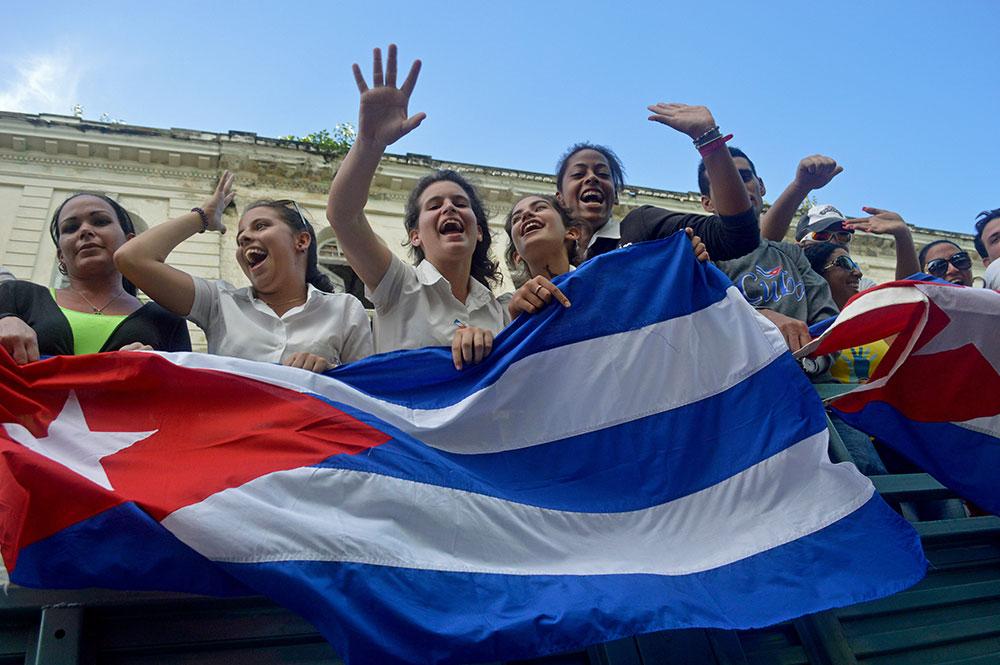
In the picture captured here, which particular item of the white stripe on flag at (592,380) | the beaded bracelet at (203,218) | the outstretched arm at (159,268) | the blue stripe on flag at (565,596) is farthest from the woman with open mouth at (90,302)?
the blue stripe on flag at (565,596)

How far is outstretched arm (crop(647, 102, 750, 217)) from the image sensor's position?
3096 mm

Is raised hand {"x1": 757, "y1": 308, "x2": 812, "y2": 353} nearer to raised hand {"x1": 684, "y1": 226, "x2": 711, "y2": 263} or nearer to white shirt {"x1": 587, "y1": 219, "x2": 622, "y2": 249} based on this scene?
raised hand {"x1": 684, "y1": 226, "x2": 711, "y2": 263}

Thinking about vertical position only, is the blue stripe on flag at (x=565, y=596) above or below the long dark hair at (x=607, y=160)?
below

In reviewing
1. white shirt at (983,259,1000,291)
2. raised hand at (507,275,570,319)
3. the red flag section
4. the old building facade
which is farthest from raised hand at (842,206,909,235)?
the old building facade

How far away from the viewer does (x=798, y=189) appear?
4066 millimetres

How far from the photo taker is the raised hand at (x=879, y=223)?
419cm

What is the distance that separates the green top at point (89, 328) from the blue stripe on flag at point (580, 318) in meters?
1.04

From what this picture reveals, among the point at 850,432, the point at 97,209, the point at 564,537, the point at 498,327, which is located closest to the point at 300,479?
the point at 564,537

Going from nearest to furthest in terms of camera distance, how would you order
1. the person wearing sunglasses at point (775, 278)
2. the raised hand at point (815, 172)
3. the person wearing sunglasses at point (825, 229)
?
the person wearing sunglasses at point (775, 278) < the raised hand at point (815, 172) < the person wearing sunglasses at point (825, 229)

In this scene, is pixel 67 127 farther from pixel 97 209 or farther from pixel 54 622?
pixel 54 622

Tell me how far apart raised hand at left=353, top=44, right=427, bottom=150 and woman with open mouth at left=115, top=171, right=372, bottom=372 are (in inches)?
29.2

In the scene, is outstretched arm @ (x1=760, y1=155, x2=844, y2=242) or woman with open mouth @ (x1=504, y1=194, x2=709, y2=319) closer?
woman with open mouth @ (x1=504, y1=194, x2=709, y2=319)

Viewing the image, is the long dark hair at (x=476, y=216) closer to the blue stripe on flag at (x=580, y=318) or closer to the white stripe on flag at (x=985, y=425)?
the blue stripe on flag at (x=580, y=318)

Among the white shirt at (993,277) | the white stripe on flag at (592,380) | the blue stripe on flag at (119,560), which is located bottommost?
the blue stripe on flag at (119,560)
